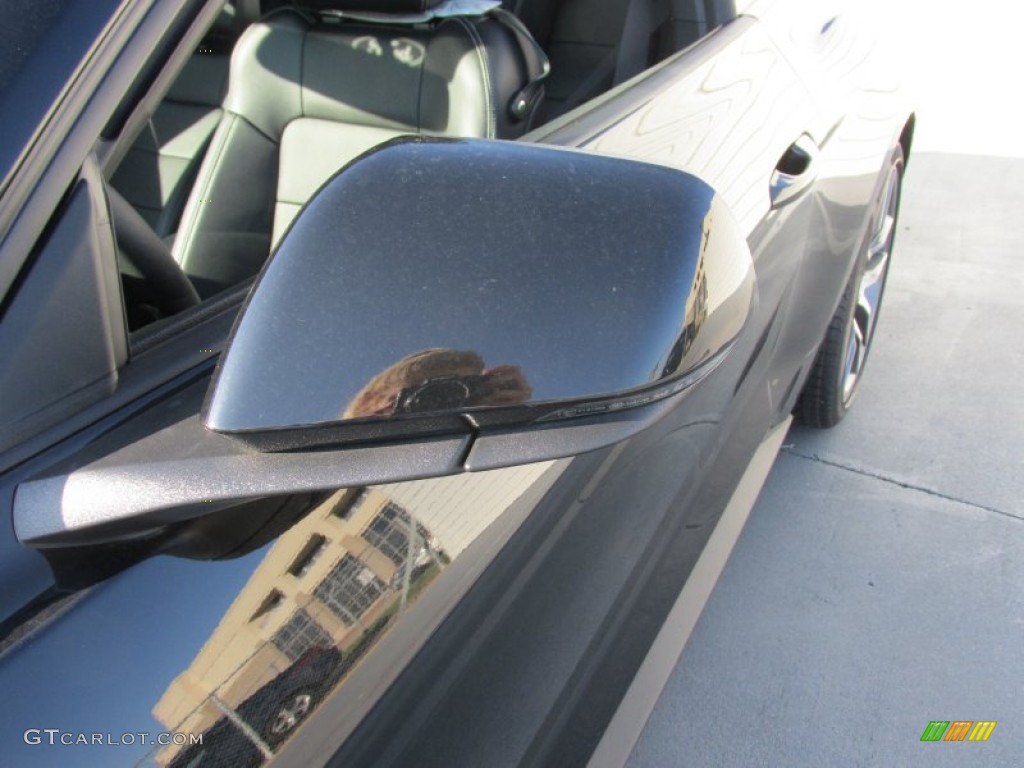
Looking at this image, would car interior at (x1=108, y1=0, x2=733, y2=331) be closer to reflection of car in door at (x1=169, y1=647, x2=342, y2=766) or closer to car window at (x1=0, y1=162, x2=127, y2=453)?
car window at (x1=0, y1=162, x2=127, y2=453)

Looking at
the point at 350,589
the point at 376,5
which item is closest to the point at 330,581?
the point at 350,589

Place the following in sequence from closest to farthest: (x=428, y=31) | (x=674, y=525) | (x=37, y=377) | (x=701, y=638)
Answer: (x=37, y=377) → (x=674, y=525) → (x=428, y=31) → (x=701, y=638)

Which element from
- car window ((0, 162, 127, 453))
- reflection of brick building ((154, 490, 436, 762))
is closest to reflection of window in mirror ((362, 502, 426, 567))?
reflection of brick building ((154, 490, 436, 762))

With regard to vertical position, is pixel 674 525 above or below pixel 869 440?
above

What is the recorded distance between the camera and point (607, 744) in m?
1.13

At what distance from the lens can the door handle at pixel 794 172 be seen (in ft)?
5.24

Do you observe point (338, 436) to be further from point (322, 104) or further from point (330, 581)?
point (322, 104)

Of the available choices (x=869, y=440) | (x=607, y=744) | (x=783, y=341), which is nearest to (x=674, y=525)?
(x=607, y=744)

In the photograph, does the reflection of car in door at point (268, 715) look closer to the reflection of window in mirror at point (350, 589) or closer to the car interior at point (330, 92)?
the reflection of window in mirror at point (350, 589)

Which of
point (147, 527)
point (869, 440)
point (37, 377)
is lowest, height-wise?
point (869, 440)

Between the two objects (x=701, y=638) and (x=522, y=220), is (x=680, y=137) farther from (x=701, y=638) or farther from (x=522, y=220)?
(x=701, y=638)

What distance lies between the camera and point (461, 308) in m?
0.71

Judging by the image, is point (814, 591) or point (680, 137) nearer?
point (680, 137)

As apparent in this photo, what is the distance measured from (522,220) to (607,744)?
0.73 metres
